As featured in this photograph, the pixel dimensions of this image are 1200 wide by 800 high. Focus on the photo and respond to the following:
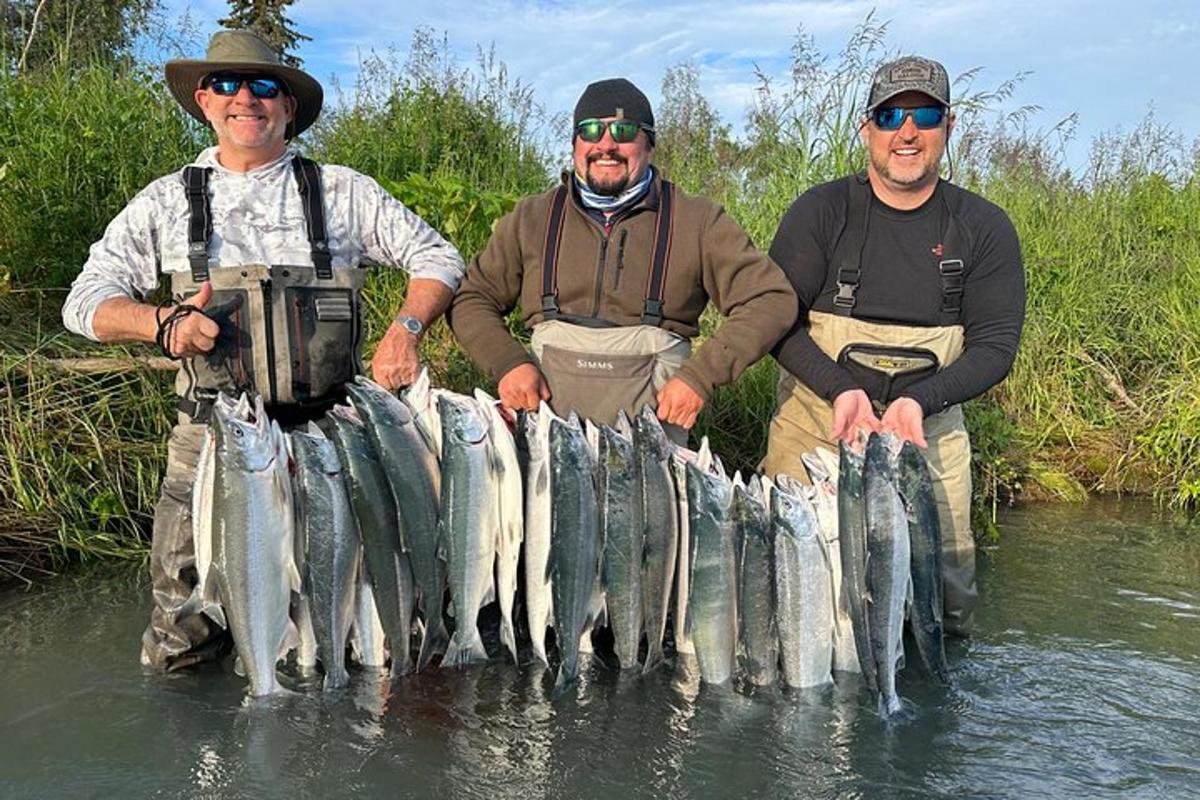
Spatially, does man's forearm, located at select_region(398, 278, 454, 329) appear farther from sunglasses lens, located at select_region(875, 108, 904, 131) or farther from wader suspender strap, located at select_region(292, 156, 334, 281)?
sunglasses lens, located at select_region(875, 108, 904, 131)

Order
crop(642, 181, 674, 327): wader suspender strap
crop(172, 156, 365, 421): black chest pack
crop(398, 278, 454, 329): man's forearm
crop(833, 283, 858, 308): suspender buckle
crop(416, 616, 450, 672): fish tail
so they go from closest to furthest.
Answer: crop(416, 616, 450, 672): fish tail → crop(172, 156, 365, 421): black chest pack → crop(642, 181, 674, 327): wader suspender strap → crop(398, 278, 454, 329): man's forearm → crop(833, 283, 858, 308): suspender buckle

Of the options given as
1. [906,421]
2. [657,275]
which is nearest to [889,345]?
[906,421]

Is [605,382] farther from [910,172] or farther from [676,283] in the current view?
[910,172]

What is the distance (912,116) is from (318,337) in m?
2.66

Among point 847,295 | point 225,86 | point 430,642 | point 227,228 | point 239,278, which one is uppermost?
point 225,86

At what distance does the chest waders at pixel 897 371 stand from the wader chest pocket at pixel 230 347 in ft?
7.90

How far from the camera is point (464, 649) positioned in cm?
360

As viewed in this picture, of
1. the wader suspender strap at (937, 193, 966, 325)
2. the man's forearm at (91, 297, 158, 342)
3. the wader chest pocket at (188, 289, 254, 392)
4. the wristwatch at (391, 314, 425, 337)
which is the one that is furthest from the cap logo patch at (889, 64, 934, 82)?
the man's forearm at (91, 297, 158, 342)

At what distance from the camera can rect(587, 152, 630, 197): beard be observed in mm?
3947

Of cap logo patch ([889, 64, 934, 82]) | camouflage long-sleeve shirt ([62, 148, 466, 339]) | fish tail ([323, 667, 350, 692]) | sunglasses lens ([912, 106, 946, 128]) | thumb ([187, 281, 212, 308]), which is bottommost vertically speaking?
fish tail ([323, 667, 350, 692])

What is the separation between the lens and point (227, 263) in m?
3.88

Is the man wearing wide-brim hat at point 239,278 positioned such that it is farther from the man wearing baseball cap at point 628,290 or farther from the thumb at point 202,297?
the man wearing baseball cap at point 628,290

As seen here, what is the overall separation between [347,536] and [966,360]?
264 centimetres

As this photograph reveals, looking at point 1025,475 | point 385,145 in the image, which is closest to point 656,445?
point 1025,475
